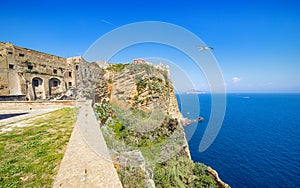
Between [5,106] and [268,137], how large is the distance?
1701 inches

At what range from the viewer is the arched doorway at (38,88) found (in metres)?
19.4

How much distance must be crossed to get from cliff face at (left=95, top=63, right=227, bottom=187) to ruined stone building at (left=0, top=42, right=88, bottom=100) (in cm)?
691

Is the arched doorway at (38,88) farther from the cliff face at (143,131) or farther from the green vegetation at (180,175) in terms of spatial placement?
the green vegetation at (180,175)

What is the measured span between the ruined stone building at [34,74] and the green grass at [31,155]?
13.6 m

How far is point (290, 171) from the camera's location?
17688 mm

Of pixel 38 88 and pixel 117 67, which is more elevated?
pixel 117 67

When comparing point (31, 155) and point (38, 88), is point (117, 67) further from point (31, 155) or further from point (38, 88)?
point (31, 155)

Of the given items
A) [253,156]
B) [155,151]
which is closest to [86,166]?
[155,151]

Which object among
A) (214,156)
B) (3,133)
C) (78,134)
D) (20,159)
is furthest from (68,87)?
(214,156)

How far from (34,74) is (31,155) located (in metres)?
20.4

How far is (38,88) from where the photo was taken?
65.1ft

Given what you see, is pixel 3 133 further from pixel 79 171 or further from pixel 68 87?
pixel 68 87

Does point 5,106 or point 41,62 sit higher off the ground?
point 41,62

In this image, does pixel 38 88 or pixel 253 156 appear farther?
pixel 253 156
